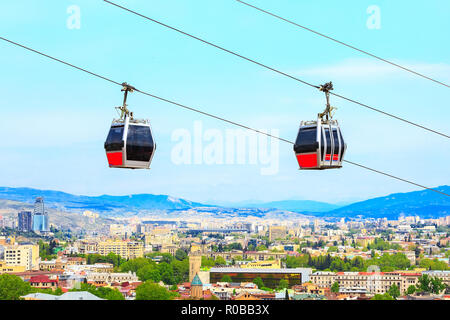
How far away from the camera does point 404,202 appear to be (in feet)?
276

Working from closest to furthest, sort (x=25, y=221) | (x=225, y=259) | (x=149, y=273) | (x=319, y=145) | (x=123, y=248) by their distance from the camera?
(x=319, y=145), (x=149, y=273), (x=225, y=259), (x=123, y=248), (x=25, y=221)

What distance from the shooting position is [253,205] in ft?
326

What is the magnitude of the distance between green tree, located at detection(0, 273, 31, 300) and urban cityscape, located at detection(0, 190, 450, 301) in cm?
4

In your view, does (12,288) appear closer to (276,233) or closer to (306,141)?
(306,141)

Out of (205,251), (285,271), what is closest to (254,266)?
(285,271)

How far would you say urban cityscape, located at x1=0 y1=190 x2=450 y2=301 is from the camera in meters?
31.2

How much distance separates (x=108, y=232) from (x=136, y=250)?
22.0m

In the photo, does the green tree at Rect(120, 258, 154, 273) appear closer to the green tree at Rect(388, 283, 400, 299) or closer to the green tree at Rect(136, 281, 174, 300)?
the green tree at Rect(136, 281, 174, 300)

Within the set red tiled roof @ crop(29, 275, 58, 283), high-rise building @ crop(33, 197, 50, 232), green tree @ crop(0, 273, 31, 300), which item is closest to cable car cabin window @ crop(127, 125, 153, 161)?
green tree @ crop(0, 273, 31, 300)

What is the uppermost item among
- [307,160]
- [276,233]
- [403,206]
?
[403,206]

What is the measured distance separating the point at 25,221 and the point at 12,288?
128 feet

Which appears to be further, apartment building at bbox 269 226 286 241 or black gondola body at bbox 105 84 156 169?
apartment building at bbox 269 226 286 241

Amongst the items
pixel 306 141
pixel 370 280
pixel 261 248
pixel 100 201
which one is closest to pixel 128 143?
pixel 306 141
